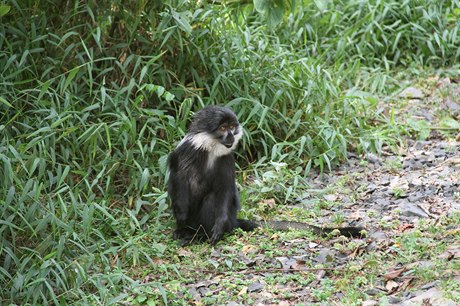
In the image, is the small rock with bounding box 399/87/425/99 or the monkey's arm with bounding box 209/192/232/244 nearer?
the monkey's arm with bounding box 209/192/232/244

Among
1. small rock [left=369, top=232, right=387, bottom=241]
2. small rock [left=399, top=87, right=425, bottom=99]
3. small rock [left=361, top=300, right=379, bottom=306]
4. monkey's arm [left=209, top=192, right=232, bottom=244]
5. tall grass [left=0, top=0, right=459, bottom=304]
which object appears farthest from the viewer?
small rock [left=399, top=87, right=425, bottom=99]

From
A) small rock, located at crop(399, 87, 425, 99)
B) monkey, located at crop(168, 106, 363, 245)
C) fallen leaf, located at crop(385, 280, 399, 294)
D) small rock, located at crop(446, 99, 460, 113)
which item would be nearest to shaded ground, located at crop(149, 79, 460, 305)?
fallen leaf, located at crop(385, 280, 399, 294)

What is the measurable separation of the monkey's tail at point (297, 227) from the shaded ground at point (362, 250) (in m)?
0.06

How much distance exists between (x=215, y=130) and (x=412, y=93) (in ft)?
9.54

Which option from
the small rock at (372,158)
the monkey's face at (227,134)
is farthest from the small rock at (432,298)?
the small rock at (372,158)

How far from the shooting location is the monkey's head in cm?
555

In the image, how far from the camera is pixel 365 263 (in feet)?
15.9

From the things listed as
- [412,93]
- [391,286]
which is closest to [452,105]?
[412,93]

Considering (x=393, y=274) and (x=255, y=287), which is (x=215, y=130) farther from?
(x=393, y=274)

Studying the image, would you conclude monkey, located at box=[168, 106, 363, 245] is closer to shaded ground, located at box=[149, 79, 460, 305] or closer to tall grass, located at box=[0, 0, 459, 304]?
shaded ground, located at box=[149, 79, 460, 305]

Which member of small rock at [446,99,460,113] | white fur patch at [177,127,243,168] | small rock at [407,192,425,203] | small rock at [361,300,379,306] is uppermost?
white fur patch at [177,127,243,168]

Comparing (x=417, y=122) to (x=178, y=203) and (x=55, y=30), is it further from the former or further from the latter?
(x=55, y=30)

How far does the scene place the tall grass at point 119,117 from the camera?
16.1ft

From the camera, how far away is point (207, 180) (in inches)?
223
